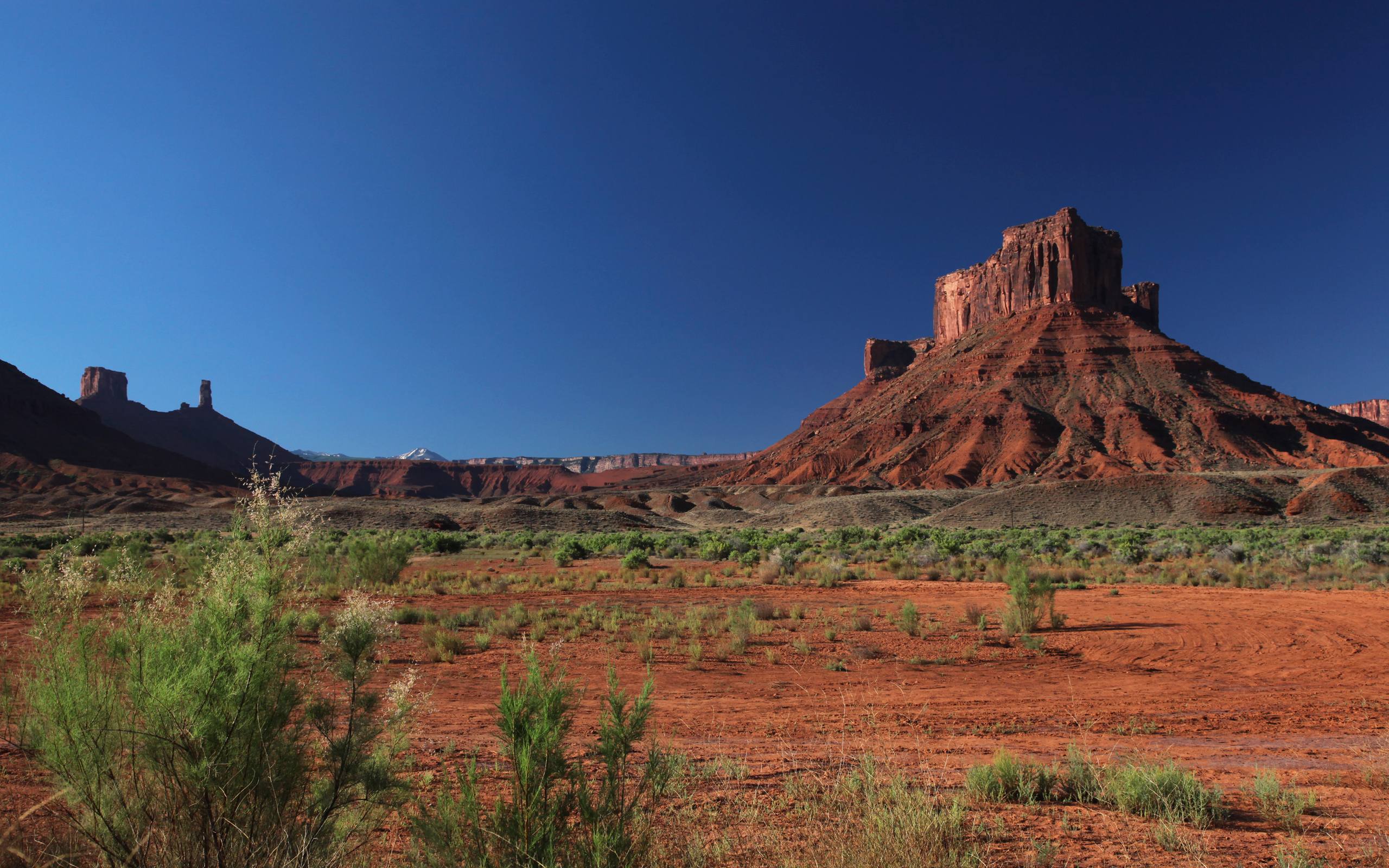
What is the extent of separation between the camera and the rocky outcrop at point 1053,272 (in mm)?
95000

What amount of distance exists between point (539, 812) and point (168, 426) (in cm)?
16523

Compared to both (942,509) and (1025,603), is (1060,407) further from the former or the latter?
(1025,603)

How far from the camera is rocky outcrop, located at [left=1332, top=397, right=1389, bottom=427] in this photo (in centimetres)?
16662

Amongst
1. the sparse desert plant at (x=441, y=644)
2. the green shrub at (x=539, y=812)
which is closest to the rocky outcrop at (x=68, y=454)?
the sparse desert plant at (x=441, y=644)

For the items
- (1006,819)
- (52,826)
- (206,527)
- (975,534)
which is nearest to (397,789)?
(52,826)

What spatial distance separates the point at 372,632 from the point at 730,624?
980cm

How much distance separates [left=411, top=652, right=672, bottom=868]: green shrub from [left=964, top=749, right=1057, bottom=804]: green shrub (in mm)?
2702

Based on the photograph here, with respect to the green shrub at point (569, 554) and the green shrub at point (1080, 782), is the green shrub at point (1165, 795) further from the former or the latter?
the green shrub at point (569, 554)

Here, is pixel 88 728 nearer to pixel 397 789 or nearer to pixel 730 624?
pixel 397 789

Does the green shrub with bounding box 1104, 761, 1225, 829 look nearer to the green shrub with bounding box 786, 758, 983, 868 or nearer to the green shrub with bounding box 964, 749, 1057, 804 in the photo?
the green shrub with bounding box 964, 749, 1057, 804

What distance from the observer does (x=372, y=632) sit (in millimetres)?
3453

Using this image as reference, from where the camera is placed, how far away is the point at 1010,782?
4.88 metres

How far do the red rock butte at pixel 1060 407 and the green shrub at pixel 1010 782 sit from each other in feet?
218

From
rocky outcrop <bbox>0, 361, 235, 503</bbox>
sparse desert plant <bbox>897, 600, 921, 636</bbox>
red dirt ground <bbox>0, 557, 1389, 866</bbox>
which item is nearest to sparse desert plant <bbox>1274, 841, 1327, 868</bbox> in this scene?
red dirt ground <bbox>0, 557, 1389, 866</bbox>
